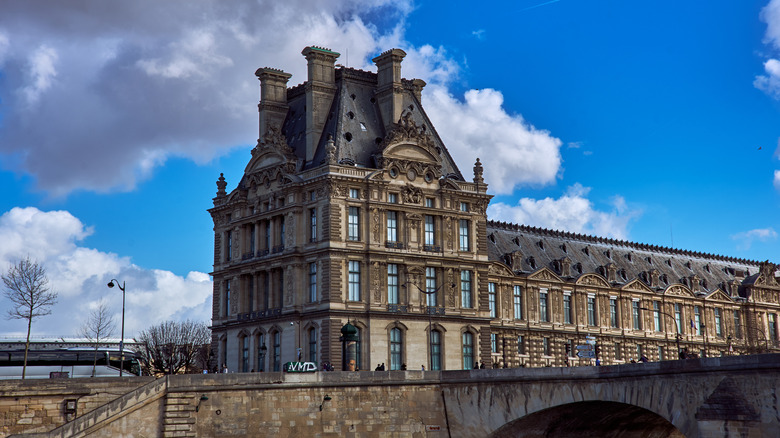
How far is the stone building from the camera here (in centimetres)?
8462

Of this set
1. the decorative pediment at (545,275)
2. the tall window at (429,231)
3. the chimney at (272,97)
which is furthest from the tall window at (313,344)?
the decorative pediment at (545,275)

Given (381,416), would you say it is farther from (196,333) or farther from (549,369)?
(196,333)

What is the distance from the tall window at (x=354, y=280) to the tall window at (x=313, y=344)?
3965 millimetres

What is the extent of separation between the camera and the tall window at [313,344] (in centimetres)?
8425

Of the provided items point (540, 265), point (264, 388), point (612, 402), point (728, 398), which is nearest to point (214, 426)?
point (264, 388)

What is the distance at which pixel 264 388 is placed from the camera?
64.0 meters

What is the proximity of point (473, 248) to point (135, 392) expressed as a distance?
37701 mm

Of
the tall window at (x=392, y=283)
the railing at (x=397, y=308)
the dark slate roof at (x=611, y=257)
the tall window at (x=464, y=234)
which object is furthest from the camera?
the dark slate roof at (x=611, y=257)

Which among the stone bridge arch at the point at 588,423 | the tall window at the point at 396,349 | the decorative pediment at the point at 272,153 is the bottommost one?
the stone bridge arch at the point at 588,423

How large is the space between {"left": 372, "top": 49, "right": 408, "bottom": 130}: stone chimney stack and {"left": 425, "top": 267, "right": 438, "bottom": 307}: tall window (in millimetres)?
12840

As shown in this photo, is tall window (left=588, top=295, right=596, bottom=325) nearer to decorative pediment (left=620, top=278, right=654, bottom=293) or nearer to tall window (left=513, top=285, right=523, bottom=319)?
decorative pediment (left=620, top=278, right=654, bottom=293)

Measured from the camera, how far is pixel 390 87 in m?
93.4

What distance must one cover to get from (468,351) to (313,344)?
13.0 meters

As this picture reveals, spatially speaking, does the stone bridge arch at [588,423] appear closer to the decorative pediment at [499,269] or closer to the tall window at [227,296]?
the decorative pediment at [499,269]
